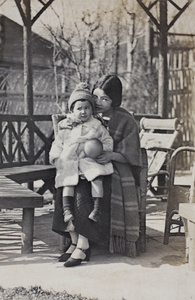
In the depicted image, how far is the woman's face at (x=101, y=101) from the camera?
3668mm

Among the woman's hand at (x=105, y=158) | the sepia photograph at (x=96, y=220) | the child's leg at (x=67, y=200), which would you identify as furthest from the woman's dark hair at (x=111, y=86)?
the child's leg at (x=67, y=200)

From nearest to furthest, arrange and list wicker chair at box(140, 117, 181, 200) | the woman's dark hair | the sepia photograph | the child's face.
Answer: the sepia photograph → the child's face → the woman's dark hair → wicker chair at box(140, 117, 181, 200)

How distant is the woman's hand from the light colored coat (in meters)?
0.02

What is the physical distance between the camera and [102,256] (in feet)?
11.8

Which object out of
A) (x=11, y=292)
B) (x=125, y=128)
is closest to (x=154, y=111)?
(x=125, y=128)

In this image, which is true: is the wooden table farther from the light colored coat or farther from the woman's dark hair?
the woman's dark hair

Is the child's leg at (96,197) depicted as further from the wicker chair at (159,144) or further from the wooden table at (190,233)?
the wicker chair at (159,144)

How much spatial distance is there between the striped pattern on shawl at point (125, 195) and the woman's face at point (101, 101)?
19 centimetres

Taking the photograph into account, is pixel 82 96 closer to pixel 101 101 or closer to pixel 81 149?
pixel 101 101

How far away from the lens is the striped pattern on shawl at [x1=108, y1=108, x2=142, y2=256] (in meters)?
3.52

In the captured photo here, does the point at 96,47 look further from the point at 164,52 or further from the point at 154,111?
the point at 164,52

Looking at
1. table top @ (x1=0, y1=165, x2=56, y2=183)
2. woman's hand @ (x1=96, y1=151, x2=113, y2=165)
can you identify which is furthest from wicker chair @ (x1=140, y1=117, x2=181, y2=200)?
woman's hand @ (x1=96, y1=151, x2=113, y2=165)

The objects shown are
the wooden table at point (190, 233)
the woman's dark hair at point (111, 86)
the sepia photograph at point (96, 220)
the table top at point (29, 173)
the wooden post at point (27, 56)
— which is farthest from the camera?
the wooden post at point (27, 56)

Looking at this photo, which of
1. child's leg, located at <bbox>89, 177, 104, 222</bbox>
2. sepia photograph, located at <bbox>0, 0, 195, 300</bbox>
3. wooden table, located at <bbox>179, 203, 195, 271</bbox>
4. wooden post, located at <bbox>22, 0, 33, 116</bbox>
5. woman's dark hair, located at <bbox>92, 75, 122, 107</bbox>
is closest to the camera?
sepia photograph, located at <bbox>0, 0, 195, 300</bbox>
